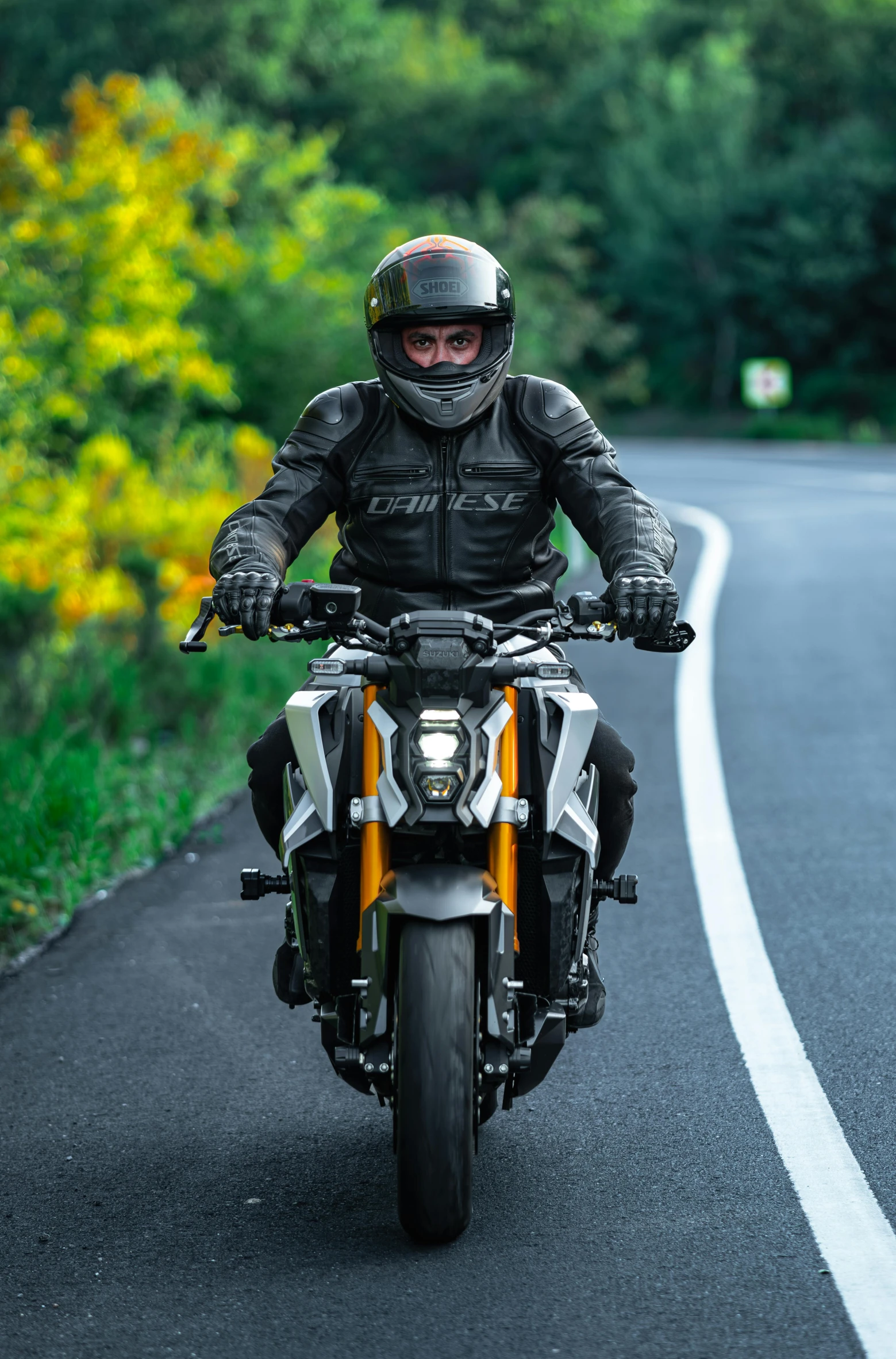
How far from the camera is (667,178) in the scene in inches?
2450

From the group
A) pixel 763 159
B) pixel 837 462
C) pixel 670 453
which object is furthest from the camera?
pixel 763 159

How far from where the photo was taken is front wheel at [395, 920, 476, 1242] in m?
3.68

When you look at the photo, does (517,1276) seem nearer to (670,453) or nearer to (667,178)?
(670,453)

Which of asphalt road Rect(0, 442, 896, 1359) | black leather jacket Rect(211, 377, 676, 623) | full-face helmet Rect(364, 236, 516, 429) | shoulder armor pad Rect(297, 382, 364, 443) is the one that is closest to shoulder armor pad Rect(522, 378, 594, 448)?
black leather jacket Rect(211, 377, 676, 623)

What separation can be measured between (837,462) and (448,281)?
3254 cm

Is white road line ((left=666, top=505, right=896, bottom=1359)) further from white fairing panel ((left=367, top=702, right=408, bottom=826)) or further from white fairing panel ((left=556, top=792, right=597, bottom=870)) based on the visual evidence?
white fairing panel ((left=367, top=702, right=408, bottom=826))

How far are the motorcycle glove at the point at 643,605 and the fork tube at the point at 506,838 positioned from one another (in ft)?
1.07

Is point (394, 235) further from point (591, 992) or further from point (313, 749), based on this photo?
point (313, 749)

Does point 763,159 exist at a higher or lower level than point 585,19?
lower

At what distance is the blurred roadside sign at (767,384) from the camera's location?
2196 inches

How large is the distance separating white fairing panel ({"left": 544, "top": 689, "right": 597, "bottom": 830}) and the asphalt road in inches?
36.3

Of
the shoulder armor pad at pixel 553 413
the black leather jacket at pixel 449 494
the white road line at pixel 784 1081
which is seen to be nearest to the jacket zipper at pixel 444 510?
the black leather jacket at pixel 449 494

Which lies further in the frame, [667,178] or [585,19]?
[585,19]

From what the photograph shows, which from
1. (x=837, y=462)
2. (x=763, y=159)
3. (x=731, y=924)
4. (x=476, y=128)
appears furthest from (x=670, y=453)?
(x=731, y=924)
